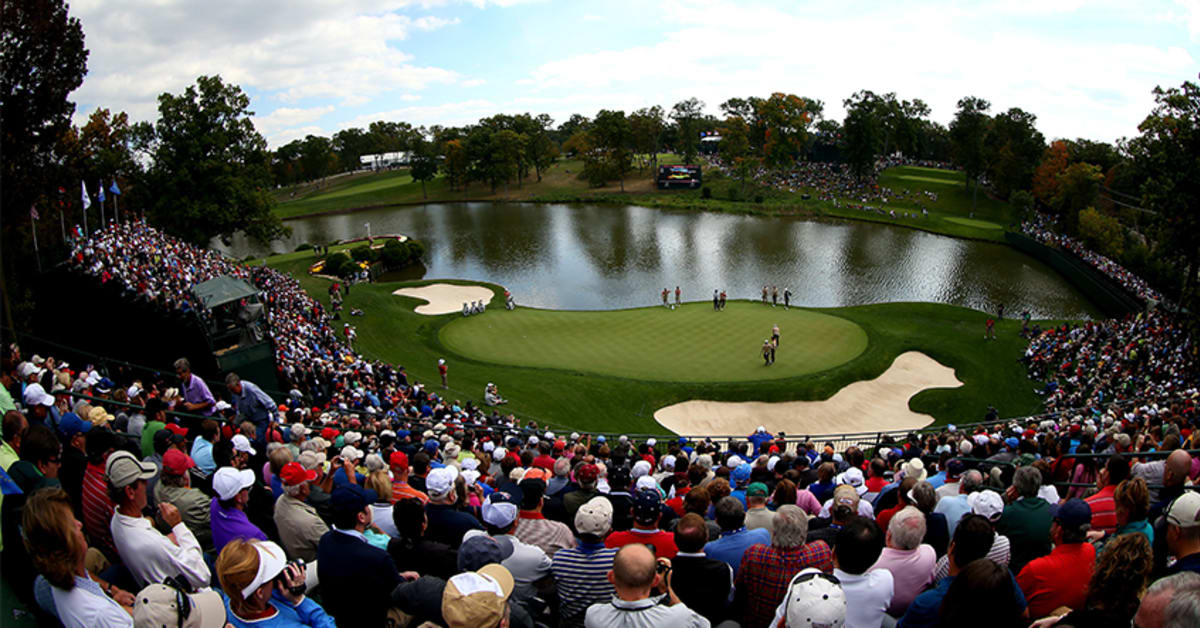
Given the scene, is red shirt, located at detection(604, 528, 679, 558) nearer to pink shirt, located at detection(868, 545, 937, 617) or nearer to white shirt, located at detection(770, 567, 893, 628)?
white shirt, located at detection(770, 567, 893, 628)

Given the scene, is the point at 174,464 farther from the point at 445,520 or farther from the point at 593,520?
the point at 593,520

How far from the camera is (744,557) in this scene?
18.9 feet

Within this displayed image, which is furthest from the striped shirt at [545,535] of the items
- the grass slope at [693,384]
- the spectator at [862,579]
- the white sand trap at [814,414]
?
the white sand trap at [814,414]

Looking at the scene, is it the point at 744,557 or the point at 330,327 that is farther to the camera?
the point at 330,327

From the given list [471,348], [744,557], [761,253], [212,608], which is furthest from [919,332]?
[212,608]

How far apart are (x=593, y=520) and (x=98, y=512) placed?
16.0ft

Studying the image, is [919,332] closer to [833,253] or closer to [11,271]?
[833,253]

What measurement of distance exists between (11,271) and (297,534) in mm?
26789

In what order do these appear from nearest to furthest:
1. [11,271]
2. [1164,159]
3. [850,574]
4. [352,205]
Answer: [850,574] < [11,271] < [1164,159] < [352,205]

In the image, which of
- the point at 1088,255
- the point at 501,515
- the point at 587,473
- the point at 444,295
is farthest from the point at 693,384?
the point at 1088,255

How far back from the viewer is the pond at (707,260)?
47438mm

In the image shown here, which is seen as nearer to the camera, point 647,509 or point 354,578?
point 354,578

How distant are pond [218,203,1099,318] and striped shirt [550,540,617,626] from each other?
129 ft

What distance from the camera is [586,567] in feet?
19.2
